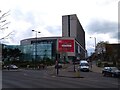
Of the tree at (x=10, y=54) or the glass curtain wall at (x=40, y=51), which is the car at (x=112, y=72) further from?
the glass curtain wall at (x=40, y=51)

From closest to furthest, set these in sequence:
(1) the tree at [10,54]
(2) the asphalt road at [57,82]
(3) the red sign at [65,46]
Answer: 1. (2) the asphalt road at [57,82]
2. (3) the red sign at [65,46]
3. (1) the tree at [10,54]

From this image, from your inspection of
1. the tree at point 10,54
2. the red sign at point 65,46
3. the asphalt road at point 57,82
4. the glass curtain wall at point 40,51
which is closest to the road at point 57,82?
the asphalt road at point 57,82

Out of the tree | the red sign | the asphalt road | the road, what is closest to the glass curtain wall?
the tree

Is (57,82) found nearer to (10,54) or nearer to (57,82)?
(57,82)

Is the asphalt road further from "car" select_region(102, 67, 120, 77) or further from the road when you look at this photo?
"car" select_region(102, 67, 120, 77)

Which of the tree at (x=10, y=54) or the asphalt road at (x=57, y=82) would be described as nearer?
the asphalt road at (x=57, y=82)

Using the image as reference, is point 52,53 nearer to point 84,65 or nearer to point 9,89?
point 84,65

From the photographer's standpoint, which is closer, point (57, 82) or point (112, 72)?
point (57, 82)

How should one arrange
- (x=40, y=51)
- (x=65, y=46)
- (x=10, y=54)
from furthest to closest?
(x=40, y=51) → (x=10, y=54) → (x=65, y=46)

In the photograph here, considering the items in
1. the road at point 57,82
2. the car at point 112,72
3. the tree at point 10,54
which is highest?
the tree at point 10,54

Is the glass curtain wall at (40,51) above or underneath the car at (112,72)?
above

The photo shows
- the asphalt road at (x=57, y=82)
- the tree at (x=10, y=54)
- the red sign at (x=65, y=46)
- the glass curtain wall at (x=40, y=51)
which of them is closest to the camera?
the asphalt road at (x=57, y=82)

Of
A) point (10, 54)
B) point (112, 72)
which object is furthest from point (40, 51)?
point (112, 72)

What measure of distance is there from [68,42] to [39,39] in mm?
115829
